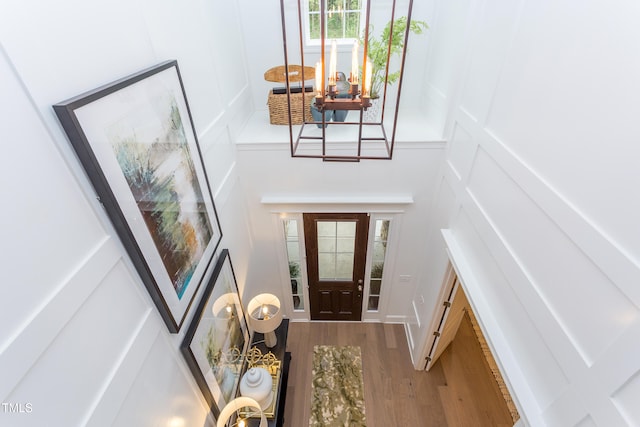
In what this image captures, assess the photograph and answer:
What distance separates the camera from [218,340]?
2.14 meters

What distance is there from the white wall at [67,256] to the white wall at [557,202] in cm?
184

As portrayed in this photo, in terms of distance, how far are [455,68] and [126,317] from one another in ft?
9.05

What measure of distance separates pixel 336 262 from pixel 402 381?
154 cm

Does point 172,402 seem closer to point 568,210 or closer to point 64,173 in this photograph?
point 64,173

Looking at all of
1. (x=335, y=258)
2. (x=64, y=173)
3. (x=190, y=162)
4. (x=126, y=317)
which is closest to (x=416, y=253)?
(x=335, y=258)

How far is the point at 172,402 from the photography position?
5.20 feet

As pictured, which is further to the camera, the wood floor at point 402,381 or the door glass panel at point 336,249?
the door glass panel at point 336,249

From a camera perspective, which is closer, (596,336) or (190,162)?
A: (596,336)

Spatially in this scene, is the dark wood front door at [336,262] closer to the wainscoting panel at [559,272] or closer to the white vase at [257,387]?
the white vase at [257,387]

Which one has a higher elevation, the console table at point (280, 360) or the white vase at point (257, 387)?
the white vase at point (257, 387)

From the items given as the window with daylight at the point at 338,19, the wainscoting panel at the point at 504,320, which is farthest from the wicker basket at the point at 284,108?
the wainscoting panel at the point at 504,320

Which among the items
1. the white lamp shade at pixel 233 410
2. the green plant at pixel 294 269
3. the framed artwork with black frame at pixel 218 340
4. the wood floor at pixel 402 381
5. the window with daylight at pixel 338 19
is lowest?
the wood floor at pixel 402 381

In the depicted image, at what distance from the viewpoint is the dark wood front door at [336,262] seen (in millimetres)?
3297

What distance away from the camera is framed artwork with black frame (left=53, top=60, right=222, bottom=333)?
3.49 feet
